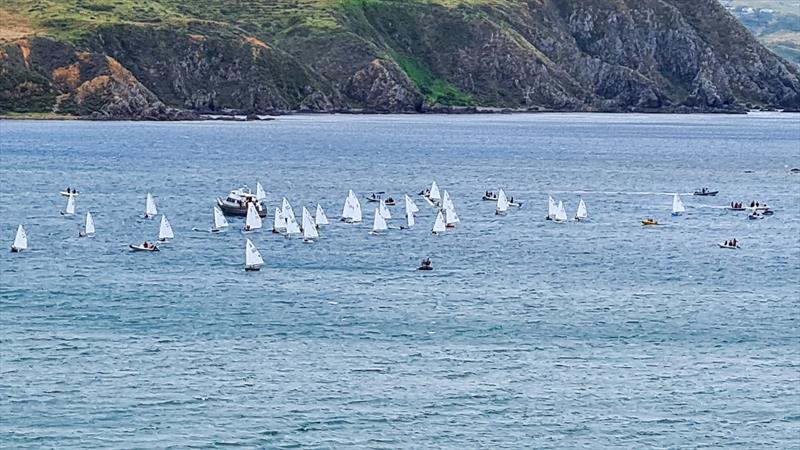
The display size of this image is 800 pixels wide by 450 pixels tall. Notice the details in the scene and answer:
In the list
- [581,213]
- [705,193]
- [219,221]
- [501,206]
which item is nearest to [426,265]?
[219,221]

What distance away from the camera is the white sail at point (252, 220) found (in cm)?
14438

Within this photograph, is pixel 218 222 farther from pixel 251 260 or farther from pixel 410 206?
pixel 251 260

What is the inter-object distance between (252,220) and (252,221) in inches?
6.3

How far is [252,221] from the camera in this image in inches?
5694

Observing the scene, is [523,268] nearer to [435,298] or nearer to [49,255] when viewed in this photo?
[435,298]

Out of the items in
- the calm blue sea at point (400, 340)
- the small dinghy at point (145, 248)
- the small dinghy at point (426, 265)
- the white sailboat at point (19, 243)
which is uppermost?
the white sailboat at point (19, 243)

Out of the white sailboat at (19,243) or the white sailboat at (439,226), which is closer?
the white sailboat at (19,243)

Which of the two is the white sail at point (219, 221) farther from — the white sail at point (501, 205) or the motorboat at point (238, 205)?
the white sail at point (501, 205)

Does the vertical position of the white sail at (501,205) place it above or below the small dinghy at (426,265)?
above

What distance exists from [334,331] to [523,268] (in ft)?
108

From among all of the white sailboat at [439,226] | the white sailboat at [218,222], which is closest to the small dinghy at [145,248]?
the white sailboat at [218,222]

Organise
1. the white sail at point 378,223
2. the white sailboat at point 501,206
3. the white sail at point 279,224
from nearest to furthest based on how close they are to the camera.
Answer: the white sail at point 279,224, the white sail at point 378,223, the white sailboat at point 501,206

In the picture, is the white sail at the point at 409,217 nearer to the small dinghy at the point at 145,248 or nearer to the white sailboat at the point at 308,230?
the white sailboat at the point at 308,230

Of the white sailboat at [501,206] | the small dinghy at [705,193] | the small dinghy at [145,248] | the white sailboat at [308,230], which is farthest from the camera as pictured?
the small dinghy at [705,193]
